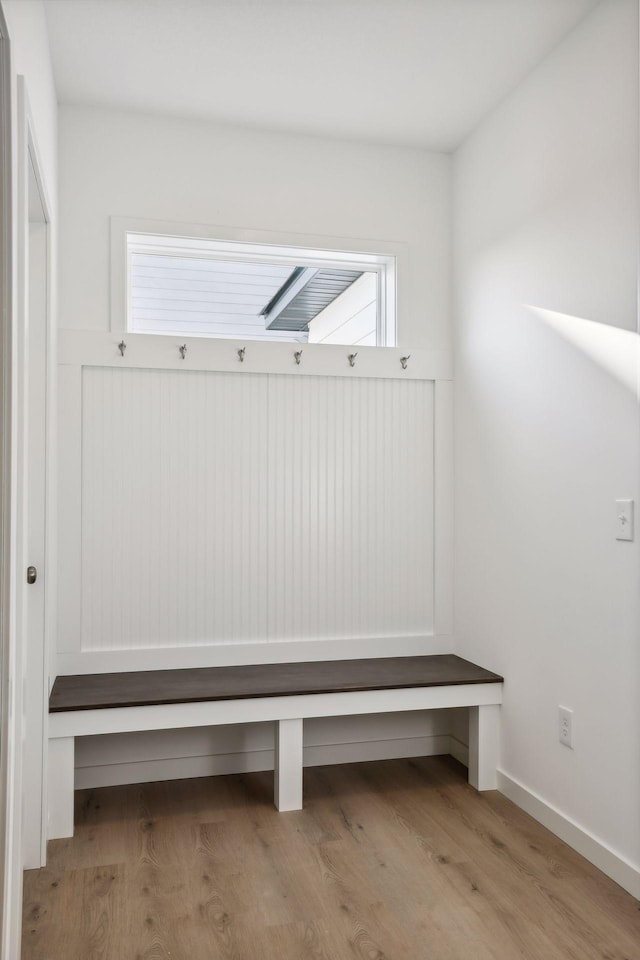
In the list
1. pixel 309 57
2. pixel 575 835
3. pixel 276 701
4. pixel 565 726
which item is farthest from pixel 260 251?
pixel 575 835

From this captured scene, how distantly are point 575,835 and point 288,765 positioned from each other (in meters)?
0.97

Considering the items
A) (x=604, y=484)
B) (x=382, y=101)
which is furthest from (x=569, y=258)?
(x=382, y=101)

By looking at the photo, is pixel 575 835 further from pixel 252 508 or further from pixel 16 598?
pixel 16 598

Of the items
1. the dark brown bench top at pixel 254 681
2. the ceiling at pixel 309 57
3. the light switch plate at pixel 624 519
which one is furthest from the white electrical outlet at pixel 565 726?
the ceiling at pixel 309 57

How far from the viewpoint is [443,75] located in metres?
2.70

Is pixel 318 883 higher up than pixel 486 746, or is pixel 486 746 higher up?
pixel 486 746

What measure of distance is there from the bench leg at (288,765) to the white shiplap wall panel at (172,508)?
1.64 ft

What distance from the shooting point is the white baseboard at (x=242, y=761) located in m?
2.90

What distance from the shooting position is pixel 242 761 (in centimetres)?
304

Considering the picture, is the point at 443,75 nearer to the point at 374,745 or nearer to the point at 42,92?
the point at 42,92

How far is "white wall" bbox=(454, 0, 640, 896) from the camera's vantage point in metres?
2.20

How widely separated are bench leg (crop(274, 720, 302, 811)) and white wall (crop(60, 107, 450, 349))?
1668 mm

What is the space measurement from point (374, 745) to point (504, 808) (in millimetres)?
666

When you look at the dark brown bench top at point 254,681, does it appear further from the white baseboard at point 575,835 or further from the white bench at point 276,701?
the white baseboard at point 575,835
